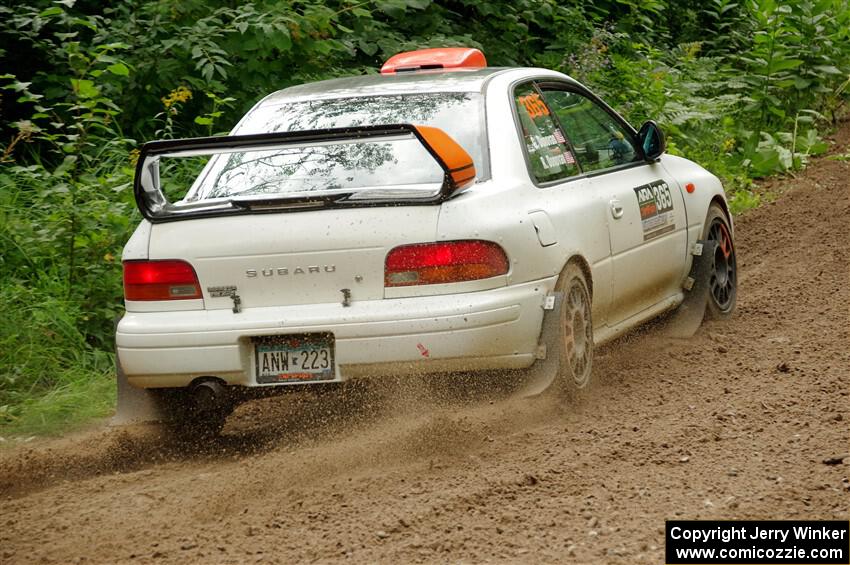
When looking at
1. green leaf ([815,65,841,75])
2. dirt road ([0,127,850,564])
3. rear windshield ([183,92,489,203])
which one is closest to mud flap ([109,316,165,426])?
dirt road ([0,127,850,564])

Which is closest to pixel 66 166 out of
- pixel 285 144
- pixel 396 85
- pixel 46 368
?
pixel 46 368

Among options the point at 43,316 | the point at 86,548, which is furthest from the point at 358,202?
the point at 43,316

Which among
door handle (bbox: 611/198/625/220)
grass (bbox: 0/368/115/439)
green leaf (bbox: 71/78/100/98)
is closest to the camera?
door handle (bbox: 611/198/625/220)

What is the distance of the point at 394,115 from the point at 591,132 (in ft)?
4.47

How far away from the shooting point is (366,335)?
17.6 feet

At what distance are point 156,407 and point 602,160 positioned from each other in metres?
2.61

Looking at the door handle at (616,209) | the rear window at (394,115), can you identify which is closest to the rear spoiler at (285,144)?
the rear window at (394,115)

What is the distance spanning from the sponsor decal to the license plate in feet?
7.28

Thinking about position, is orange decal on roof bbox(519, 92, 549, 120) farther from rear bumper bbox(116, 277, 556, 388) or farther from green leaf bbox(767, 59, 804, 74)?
green leaf bbox(767, 59, 804, 74)

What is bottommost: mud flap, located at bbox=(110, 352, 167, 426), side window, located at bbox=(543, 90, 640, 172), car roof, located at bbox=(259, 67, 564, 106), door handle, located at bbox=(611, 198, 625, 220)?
mud flap, located at bbox=(110, 352, 167, 426)

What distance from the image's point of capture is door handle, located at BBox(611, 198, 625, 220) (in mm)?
6602

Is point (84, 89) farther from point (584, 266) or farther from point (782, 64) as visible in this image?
point (782, 64)

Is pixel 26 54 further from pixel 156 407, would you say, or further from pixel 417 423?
pixel 417 423

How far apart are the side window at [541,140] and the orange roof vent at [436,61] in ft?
1.85
